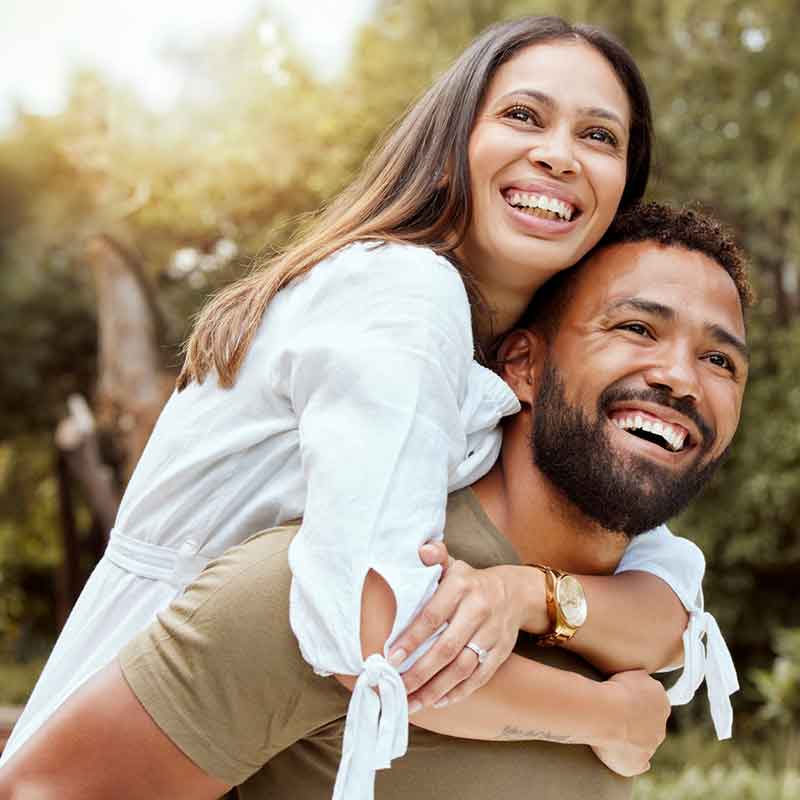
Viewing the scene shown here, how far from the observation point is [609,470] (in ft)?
6.64

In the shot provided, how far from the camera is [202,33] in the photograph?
10633mm

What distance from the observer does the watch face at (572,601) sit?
185 cm

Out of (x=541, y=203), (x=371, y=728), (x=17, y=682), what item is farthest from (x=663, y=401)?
(x=17, y=682)

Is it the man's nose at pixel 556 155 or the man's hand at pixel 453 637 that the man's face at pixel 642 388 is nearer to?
the man's nose at pixel 556 155

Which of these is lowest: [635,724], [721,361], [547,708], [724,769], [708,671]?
[724,769]

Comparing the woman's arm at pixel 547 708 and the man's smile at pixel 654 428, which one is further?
the man's smile at pixel 654 428

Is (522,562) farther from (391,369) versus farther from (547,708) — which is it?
(391,369)

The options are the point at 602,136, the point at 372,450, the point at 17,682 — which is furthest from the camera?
the point at 17,682

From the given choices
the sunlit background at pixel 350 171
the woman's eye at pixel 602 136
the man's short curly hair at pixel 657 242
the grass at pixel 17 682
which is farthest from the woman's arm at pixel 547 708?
the grass at pixel 17 682

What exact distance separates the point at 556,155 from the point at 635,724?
99 centimetres

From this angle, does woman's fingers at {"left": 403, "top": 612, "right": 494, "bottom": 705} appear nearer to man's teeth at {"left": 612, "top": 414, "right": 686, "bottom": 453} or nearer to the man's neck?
the man's neck

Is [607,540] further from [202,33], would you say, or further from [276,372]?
[202,33]

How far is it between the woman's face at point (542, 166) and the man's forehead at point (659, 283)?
0.19 ft

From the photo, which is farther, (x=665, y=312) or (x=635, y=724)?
(x=665, y=312)
